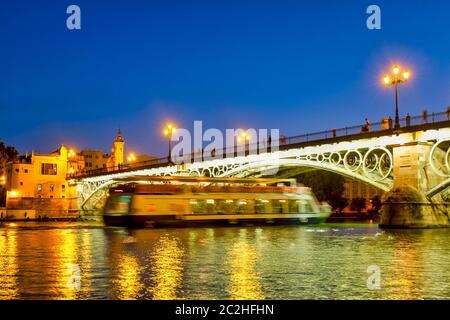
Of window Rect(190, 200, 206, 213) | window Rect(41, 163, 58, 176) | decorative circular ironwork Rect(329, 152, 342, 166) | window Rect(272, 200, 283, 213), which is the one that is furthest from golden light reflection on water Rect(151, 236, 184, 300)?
window Rect(41, 163, 58, 176)

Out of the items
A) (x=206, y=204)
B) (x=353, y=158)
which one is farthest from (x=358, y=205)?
(x=206, y=204)

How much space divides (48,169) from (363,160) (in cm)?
8543

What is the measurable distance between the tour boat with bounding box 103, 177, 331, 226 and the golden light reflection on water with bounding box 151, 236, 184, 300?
63.4 feet

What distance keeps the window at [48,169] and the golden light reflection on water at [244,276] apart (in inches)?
3988

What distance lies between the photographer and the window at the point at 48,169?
11569cm

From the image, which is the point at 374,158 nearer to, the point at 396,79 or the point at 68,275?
the point at 396,79

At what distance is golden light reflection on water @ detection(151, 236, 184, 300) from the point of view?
36.2 feet

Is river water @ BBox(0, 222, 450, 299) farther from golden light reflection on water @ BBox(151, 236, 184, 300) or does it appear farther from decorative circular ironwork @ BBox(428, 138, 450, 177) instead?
decorative circular ironwork @ BBox(428, 138, 450, 177)

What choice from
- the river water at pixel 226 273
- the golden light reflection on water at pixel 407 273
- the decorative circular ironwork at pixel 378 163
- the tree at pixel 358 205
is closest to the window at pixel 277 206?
the decorative circular ironwork at pixel 378 163

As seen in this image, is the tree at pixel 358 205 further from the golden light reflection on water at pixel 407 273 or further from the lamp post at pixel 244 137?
the golden light reflection on water at pixel 407 273

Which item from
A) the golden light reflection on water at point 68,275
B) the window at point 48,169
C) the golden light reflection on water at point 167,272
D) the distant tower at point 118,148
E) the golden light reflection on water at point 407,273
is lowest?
the golden light reflection on water at point 407,273

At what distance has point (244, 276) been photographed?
1350cm
